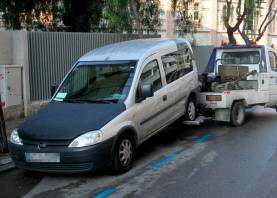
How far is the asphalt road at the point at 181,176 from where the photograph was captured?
6227mm

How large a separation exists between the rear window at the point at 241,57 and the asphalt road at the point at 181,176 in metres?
3.18

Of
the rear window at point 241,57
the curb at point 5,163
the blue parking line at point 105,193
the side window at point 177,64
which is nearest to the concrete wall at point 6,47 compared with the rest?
the curb at point 5,163

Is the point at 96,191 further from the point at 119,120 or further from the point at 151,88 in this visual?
the point at 151,88

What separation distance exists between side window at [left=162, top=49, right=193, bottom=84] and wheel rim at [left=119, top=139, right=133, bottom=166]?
6.84 feet

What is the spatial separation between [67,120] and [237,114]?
5.58 m

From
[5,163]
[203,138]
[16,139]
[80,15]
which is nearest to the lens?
[16,139]

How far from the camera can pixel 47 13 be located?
1669cm

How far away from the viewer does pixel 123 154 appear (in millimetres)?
7109

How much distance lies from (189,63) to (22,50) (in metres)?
4.64

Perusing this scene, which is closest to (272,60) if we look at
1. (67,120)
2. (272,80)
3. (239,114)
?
(272,80)

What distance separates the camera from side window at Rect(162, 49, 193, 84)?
904 cm

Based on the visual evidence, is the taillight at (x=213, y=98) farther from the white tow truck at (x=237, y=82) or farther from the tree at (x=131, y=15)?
the tree at (x=131, y=15)

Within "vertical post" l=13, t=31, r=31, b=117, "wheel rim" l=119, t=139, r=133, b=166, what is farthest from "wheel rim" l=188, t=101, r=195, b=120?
"vertical post" l=13, t=31, r=31, b=117

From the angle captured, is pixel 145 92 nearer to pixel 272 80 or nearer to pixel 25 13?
pixel 272 80
